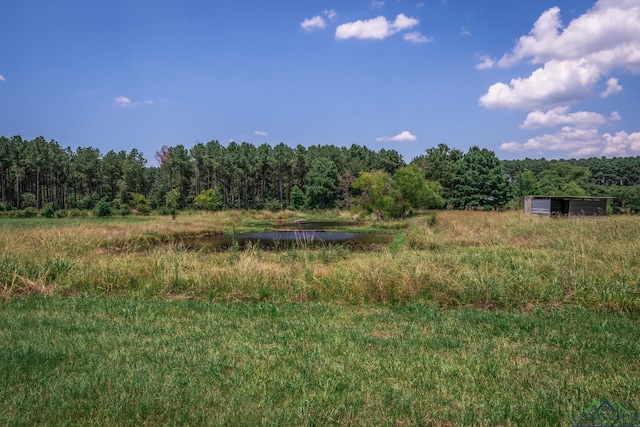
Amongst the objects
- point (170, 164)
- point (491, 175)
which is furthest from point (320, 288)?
point (170, 164)

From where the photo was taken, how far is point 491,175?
189 feet

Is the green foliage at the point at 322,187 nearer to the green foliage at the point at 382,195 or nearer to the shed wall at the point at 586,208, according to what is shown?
the green foliage at the point at 382,195

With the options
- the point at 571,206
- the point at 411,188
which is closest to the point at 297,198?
the point at 411,188

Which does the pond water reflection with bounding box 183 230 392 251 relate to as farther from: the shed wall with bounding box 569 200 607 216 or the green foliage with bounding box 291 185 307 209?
the green foliage with bounding box 291 185 307 209

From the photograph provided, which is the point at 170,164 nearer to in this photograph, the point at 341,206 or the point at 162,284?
the point at 341,206

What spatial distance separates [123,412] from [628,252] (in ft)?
37.7

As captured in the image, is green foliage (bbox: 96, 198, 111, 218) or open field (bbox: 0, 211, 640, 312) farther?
green foliage (bbox: 96, 198, 111, 218)

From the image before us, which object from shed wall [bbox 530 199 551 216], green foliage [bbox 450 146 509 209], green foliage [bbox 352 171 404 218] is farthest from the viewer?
green foliage [bbox 450 146 509 209]

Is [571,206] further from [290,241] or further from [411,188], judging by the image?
[290,241]
